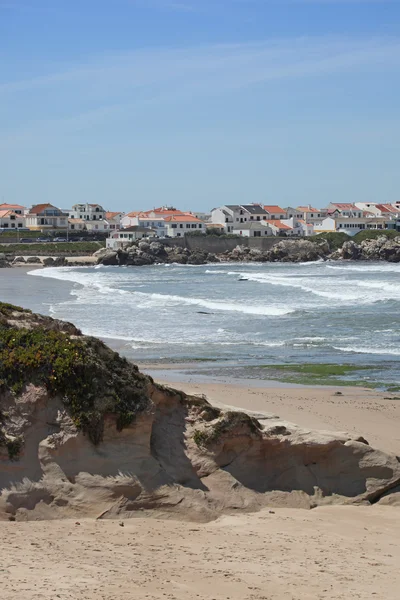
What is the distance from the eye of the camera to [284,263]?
365 feet

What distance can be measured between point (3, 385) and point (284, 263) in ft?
335

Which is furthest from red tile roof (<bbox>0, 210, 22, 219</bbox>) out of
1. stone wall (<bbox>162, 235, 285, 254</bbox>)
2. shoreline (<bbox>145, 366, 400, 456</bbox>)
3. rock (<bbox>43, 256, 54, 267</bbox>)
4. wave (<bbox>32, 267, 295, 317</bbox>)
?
shoreline (<bbox>145, 366, 400, 456</bbox>)

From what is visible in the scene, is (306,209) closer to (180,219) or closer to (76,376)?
(180,219)

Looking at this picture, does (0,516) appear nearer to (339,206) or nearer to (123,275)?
(123,275)

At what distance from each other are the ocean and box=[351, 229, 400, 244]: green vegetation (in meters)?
56.6

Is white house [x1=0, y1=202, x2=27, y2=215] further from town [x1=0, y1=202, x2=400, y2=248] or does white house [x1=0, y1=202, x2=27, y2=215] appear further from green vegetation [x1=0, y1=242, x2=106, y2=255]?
green vegetation [x1=0, y1=242, x2=106, y2=255]

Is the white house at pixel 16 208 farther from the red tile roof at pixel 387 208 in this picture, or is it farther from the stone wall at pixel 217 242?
the red tile roof at pixel 387 208

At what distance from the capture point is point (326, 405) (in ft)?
65.3

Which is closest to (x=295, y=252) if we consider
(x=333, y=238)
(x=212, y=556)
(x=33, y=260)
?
(x=333, y=238)

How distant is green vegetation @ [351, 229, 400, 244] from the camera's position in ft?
421

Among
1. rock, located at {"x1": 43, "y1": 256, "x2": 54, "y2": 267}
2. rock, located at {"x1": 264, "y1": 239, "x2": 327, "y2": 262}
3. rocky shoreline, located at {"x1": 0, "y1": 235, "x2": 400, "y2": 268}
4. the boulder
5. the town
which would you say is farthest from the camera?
the town

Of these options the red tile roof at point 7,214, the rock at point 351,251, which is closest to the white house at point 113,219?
the red tile roof at point 7,214

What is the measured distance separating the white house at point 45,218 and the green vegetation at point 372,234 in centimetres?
4322

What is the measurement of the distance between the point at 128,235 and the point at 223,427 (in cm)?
11623
